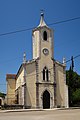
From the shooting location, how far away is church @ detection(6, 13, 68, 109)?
154 feet

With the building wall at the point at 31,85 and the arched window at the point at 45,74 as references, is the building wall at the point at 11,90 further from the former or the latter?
the arched window at the point at 45,74

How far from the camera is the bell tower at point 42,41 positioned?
4931cm

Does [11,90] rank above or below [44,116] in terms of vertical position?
above

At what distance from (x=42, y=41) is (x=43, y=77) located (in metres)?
6.73

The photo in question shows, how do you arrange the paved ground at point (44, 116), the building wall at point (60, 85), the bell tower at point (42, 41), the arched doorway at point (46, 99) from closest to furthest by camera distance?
the paved ground at point (44, 116) < the arched doorway at point (46, 99) < the building wall at point (60, 85) < the bell tower at point (42, 41)

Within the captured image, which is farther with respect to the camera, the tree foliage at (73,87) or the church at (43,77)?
the tree foliage at (73,87)

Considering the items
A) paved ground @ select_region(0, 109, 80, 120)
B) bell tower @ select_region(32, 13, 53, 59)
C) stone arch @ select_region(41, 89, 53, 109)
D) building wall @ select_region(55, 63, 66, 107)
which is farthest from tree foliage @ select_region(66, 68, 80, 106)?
paved ground @ select_region(0, 109, 80, 120)

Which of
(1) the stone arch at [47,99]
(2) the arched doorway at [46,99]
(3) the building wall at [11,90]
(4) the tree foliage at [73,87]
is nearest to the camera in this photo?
(1) the stone arch at [47,99]

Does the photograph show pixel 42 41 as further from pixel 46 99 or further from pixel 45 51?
pixel 46 99

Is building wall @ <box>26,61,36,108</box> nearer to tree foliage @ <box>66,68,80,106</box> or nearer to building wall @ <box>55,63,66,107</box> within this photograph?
building wall @ <box>55,63,66,107</box>

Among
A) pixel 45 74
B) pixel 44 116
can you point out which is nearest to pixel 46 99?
pixel 45 74

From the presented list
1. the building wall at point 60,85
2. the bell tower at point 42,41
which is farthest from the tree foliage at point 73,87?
the bell tower at point 42,41

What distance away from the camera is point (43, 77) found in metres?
48.0

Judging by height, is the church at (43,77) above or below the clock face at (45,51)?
below
